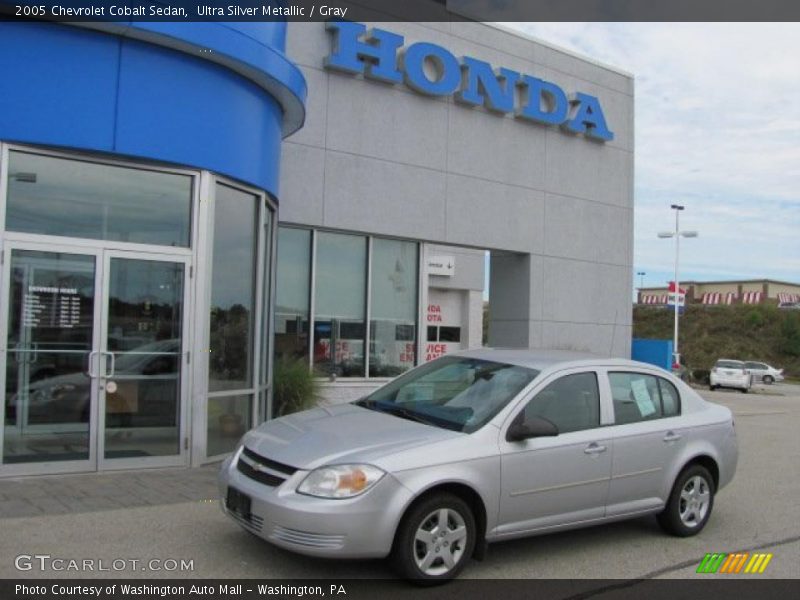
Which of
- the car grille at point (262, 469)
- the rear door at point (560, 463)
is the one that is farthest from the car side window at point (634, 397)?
the car grille at point (262, 469)

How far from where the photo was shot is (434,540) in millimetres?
5125

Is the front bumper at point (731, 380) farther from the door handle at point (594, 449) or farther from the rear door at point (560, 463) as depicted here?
the door handle at point (594, 449)

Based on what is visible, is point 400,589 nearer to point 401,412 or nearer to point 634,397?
point 401,412

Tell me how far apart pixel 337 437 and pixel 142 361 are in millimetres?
3579

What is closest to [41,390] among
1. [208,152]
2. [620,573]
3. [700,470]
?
[208,152]

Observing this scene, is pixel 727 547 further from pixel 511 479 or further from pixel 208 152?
pixel 208 152

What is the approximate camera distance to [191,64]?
324 inches

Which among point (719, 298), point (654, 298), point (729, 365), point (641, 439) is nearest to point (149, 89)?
point (641, 439)

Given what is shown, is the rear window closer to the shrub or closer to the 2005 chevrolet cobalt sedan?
the shrub

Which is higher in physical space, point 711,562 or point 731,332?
point 731,332

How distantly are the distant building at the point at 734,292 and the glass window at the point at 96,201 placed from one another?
75.7m

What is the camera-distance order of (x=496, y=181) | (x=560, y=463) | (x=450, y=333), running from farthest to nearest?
(x=450, y=333) < (x=496, y=181) < (x=560, y=463)

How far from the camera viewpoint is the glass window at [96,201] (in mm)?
7641

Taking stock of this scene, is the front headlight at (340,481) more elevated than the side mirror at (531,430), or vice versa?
the side mirror at (531,430)
